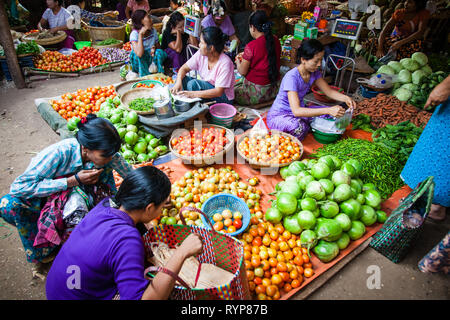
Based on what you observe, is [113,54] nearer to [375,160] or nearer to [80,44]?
[80,44]

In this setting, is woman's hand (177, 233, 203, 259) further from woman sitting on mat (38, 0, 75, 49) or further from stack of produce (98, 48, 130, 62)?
A: woman sitting on mat (38, 0, 75, 49)

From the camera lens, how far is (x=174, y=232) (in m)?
1.86

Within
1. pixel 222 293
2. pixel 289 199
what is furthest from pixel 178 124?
pixel 222 293

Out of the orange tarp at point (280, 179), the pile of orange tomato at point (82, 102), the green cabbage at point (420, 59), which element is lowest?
the orange tarp at point (280, 179)

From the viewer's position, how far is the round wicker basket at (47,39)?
632cm

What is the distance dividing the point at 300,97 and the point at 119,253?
10.3 feet

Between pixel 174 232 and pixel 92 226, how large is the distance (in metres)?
0.59

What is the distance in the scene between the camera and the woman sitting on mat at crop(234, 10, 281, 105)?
423 cm

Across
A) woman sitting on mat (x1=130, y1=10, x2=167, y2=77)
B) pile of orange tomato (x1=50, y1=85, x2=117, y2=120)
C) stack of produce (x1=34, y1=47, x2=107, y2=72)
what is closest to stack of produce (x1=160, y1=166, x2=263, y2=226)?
pile of orange tomato (x1=50, y1=85, x2=117, y2=120)

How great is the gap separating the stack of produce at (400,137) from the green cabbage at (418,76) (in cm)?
177

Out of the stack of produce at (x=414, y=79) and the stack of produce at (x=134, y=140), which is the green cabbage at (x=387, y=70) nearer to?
the stack of produce at (x=414, y=79)

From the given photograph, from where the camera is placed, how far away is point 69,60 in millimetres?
6281

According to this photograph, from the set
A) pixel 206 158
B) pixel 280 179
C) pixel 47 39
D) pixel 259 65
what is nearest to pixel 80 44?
pixel 47 39

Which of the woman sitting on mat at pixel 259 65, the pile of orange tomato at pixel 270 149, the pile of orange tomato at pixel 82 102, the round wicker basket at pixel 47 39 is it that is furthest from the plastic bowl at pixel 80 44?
the pile of orange tomato at pixel 270 149
